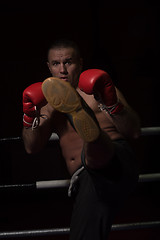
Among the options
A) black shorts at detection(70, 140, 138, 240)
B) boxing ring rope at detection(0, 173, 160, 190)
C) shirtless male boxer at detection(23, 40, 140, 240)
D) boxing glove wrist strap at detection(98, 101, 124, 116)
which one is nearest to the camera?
shirtless male boxer at detection(23, 40, 140, 240)

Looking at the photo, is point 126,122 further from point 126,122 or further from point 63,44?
point 63,44

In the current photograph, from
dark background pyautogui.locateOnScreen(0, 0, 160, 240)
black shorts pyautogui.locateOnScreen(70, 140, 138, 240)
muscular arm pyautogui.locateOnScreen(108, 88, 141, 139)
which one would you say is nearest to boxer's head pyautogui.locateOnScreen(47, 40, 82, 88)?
muscular arm pyautogui.locateOnScreen(108, 88, 141, 139)

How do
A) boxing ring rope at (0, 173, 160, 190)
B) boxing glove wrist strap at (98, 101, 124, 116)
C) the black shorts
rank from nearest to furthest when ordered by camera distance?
the black shorts
boxing glove wrist strap at (98, 101, 124, 116)
boxing ring rope at (0, 173, 160, 190)

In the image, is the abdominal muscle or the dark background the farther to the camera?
the dark background

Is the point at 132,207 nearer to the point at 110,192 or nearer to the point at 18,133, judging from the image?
the point at 18,133

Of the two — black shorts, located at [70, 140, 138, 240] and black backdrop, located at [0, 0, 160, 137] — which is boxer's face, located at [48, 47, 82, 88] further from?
black backdrop, located at [0, 0, 160, 137]

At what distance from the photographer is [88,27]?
2.70m

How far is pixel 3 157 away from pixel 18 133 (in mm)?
251

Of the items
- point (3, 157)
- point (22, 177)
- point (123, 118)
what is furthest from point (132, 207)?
point (123, 118)

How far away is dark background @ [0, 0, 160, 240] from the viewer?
263 cm

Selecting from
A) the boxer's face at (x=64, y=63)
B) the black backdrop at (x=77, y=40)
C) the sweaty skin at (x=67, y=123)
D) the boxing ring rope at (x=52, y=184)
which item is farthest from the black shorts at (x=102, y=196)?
the black backdrop at (x=77, y=40)

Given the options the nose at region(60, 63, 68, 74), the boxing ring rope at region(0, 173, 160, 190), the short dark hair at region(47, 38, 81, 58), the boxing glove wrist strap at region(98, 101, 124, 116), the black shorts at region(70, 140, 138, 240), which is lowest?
the boxing ring rope at region(0, 173, 160, 190)

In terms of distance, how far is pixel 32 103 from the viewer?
1116mm

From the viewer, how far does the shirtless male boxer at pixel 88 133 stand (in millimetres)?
862
